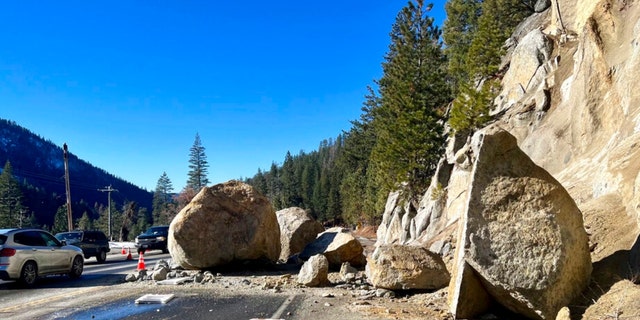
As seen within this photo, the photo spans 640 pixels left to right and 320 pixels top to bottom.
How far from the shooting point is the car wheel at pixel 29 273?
1225cm

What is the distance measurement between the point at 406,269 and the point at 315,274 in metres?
→ 2.75

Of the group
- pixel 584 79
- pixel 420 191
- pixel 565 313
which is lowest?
pixel 565 313

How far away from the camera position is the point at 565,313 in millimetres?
6195

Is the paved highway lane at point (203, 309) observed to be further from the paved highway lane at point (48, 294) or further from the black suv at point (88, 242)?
the black suv at point (88, 242)

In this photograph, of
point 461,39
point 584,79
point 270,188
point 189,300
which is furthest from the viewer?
point 270,188

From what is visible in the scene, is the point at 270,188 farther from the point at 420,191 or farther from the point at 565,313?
the point at 565,313

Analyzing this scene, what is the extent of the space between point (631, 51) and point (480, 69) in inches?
827

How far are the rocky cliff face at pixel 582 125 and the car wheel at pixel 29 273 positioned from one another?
1230 centimetres

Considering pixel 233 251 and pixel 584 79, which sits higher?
pixel 584 79

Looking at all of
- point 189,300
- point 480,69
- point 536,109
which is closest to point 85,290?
point 189,300

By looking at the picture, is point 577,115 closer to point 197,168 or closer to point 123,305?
point 123,305

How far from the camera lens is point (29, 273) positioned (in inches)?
491

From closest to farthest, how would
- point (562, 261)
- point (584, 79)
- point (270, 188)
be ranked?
point (562, 261) < point (584, 79) < point (270, 188)

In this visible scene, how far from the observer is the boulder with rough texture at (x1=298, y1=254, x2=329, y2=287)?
1150 cm
